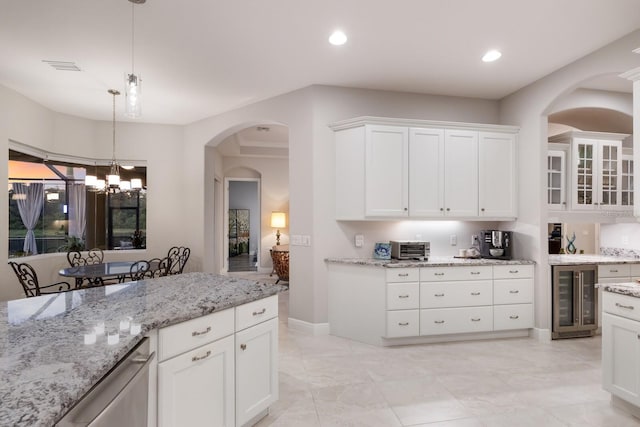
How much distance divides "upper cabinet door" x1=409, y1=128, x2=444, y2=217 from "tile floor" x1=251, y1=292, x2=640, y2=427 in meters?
1.52

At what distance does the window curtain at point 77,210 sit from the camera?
5.83m

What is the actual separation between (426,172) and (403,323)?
66.6 inches

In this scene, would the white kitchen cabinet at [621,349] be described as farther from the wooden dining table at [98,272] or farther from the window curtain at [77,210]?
the window curtain at [77,210]

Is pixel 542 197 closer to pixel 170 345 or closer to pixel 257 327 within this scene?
pixel 257 327

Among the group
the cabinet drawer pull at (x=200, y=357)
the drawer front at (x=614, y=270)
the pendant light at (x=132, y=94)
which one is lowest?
the cabinet drawer pull at (x=200, y=357)

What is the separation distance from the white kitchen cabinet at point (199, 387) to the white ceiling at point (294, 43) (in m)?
2.42

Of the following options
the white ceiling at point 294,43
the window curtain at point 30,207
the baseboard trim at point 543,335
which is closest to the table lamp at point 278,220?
the white ceiling at point 294,43

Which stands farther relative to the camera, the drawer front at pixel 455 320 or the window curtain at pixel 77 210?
the window curtain at pixel 77 210

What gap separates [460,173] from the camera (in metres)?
4.20

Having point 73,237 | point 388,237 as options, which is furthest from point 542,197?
point 73,237

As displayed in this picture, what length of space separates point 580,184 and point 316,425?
428 centimetres

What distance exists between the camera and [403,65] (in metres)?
3.74

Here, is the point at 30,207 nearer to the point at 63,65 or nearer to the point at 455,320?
the point at 63,65

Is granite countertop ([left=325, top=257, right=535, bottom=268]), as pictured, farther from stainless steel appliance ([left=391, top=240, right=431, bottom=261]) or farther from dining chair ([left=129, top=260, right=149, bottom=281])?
dining chair ([left=129, top=260, right=149, bottom=281])
